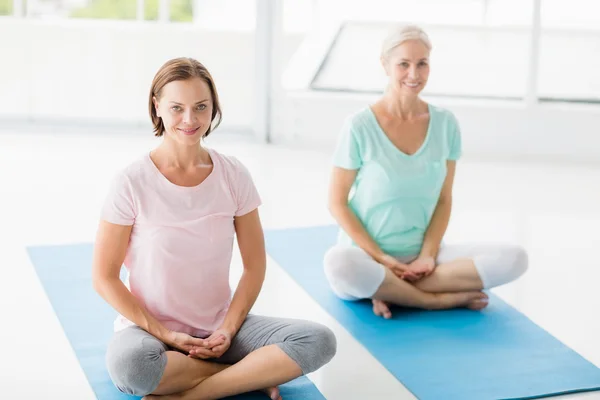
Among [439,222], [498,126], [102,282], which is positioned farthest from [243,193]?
[498,126]

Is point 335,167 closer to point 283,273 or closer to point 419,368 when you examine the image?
point 283,273

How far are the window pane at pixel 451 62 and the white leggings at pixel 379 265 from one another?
7.69ft

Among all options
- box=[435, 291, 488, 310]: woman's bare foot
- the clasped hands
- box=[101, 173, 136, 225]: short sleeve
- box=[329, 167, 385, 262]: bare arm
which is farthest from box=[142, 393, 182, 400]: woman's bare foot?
box=[435, 291, 488, 310]: woman's bare foot

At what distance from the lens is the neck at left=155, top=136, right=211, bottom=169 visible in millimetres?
2684

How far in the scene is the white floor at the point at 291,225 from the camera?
114 inches

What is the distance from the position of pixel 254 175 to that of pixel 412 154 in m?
1.66

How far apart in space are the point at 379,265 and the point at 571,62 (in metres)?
2.75

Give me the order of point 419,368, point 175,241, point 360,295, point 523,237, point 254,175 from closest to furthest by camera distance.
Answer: point 175,241
point 419,368
point 360,295
point 523,237
point 254,175

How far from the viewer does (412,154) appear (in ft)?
10.9

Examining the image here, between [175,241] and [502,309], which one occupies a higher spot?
[175,241]

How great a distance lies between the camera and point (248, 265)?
277 cm

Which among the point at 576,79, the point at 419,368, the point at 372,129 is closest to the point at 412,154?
the point at 372,129

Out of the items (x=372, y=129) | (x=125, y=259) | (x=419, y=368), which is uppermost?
(x=372, y=129)

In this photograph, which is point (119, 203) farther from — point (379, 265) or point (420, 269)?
point (420, 269)
